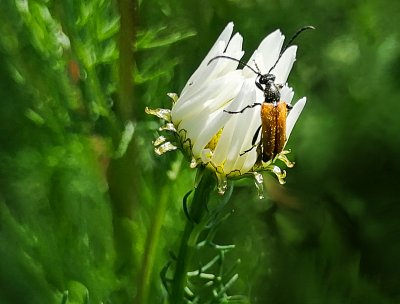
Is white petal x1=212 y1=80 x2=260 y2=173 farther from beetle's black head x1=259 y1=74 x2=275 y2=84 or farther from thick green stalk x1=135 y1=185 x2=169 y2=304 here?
thick green stalk x1=135 y1=185 x2=169 y2=304

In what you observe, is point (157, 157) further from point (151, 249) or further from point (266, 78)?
point (266, 78)

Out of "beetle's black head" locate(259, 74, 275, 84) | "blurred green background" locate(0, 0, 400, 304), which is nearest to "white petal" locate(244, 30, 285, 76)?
"beetle's black head" locate(259, 74, 275, 84)

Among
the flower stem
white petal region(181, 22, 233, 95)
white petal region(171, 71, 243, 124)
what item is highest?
white petal region(181, 22, 233, 95)

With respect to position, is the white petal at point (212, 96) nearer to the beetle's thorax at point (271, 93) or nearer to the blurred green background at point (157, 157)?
the beetle's thorax at point (271, 93)

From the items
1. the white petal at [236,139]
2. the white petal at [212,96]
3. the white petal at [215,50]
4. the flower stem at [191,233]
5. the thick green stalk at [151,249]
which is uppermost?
the white petal at [215,50]

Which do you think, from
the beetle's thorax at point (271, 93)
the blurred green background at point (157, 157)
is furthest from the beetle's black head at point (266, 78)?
the blurred green background at point (157, 157)

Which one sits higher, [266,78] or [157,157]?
[266,78]

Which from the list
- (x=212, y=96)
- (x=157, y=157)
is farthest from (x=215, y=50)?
(x=157, y=157)
